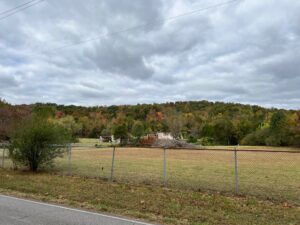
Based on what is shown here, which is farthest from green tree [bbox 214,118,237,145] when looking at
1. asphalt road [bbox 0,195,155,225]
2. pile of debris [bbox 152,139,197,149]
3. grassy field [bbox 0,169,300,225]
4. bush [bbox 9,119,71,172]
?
asphalt road [bbox 0,195,155,225]

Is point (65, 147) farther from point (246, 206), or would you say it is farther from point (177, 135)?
point (177, 135)

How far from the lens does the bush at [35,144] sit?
61.4 feet

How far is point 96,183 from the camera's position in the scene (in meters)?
14.4

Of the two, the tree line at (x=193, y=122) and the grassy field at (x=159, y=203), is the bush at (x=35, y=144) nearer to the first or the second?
the grassy field at (x=159, y=203)

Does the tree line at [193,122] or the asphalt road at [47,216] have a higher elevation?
the tree line at [193,122]

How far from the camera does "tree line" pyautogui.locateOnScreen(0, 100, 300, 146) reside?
80525 mm

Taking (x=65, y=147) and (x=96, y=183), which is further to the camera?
(x=65, y=147)

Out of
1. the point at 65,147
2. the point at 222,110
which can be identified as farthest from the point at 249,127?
the point at 65,147

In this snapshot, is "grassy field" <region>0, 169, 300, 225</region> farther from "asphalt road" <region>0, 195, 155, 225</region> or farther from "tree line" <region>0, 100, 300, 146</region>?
"tree line" <region>0, 100, 300, 146</region>

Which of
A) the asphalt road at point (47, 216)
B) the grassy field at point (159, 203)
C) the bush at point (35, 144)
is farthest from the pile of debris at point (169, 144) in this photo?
the asphalt road at point (47, 216)

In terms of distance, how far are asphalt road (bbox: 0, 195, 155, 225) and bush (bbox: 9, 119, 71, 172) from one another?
30.3 ft

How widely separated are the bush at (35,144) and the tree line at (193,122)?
3849cm

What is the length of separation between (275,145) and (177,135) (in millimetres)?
37698

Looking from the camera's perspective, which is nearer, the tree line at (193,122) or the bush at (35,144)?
the bush at (35,144)
